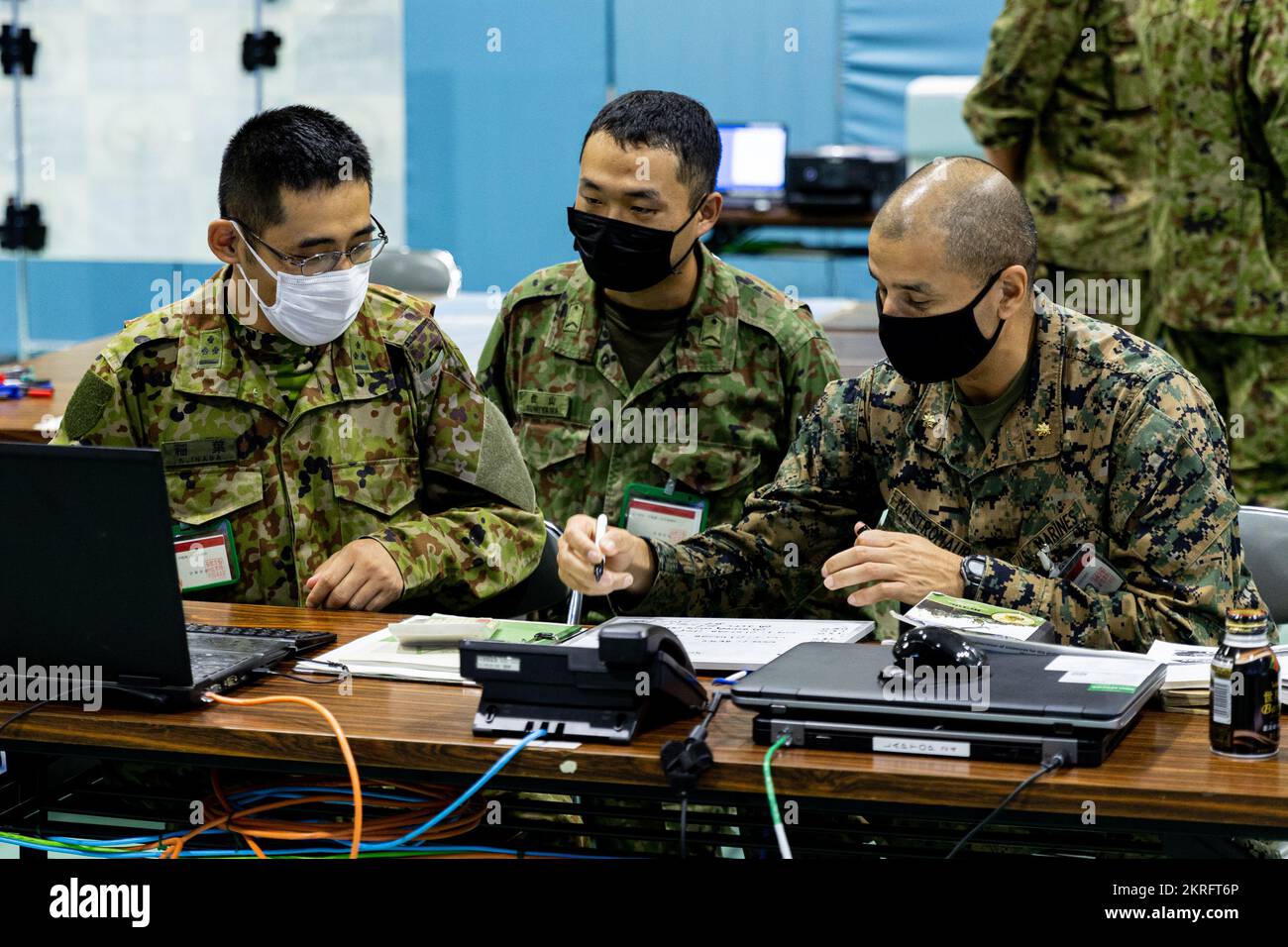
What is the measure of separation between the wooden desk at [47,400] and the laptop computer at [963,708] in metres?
1.90

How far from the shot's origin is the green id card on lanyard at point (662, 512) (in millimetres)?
2768

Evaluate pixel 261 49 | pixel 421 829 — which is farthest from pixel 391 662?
pixel 261 49

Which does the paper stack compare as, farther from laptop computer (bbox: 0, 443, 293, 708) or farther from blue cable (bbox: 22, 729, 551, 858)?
laptop computer (bbox: 0, 443, 293, 708)

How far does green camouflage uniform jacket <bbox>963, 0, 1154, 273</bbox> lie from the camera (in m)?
3.92

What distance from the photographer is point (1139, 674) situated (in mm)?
1573

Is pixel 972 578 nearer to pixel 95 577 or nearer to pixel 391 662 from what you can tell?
pixel 391 662

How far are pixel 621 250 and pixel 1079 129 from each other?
1.94 meters

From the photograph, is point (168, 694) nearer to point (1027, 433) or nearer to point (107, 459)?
point (107, 459)

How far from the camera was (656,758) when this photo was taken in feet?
4.93

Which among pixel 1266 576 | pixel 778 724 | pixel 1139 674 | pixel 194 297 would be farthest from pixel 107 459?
pixel 1266 576

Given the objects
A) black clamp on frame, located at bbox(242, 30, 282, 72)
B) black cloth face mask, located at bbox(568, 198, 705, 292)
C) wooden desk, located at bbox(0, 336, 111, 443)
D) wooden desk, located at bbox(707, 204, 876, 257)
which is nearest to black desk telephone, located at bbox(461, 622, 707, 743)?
black cloth face mask, located at bbox(568, 198, 705, 292)

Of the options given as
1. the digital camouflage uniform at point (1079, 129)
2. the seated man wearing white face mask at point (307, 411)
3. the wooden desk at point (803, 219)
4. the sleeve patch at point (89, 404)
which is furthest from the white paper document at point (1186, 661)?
the wooden desk at point (803, 219)

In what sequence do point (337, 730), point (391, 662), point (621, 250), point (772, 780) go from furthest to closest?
1. point (621, 250)
2. point (391, 662)
3. point (337, 730)
4. point (772, 780)

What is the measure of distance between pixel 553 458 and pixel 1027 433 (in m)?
1.07
